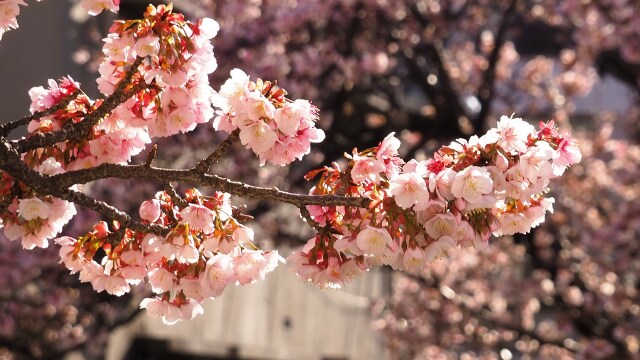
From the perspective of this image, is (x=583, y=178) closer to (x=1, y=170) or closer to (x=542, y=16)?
(x=542, y=16)

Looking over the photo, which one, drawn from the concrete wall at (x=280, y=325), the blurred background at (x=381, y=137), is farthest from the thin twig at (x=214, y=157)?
the concrete wall at (x=280, y=325)

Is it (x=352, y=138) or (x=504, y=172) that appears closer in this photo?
(x=504, y=172)

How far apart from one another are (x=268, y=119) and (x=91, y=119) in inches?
18.8

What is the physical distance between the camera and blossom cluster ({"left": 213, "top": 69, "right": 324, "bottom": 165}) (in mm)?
2211

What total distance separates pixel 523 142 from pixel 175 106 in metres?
0.89

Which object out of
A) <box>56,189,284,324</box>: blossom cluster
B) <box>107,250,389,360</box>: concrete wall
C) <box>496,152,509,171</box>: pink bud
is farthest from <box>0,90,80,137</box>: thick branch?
<box>107,250,389,360</box>: concrete wall

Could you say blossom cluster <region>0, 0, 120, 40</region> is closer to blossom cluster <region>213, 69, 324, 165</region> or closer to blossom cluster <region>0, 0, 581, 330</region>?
blossom cluster <region>0, 0, 581, 330</region>

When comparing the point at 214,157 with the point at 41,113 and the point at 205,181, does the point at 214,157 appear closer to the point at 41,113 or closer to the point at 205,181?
the point at 205,181

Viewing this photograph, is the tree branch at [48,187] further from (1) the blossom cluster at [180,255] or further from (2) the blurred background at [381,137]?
(2) the blurred background at [381,137]

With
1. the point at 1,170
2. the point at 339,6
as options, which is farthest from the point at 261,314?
the point at 1,170

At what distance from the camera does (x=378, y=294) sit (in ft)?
36.4

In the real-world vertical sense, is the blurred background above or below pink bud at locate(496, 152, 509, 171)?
above

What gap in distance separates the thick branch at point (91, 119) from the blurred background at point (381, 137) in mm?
4312

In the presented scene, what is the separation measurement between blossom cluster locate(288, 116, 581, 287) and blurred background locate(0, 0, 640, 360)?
13.9ft
